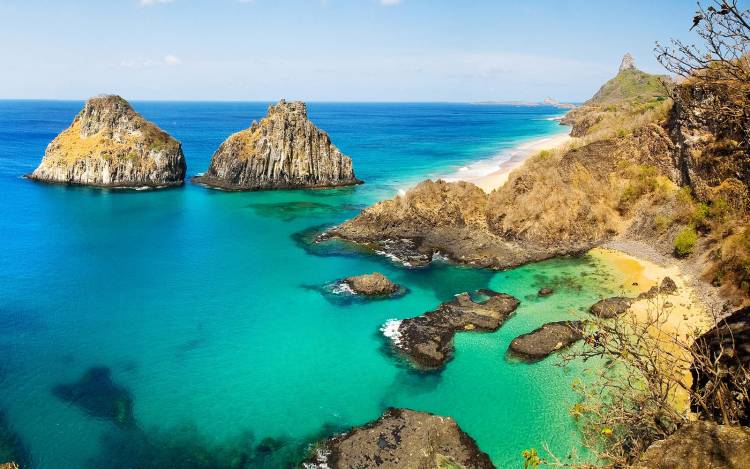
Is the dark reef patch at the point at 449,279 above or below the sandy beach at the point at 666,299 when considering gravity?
below

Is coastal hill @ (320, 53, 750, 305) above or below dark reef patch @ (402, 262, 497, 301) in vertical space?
above

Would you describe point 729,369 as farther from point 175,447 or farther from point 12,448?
point 12,448

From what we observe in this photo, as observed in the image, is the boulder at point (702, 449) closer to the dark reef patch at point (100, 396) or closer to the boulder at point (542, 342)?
the boulder at point (542, 342)

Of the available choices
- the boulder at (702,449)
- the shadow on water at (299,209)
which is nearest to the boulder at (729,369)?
the boulder at (702,449)

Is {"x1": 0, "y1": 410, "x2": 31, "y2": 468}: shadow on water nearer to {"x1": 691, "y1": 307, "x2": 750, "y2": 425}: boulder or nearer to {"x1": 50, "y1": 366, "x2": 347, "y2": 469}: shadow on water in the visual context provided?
{"x1": 50, "y1": 366, "x2": 347, "y2": 469}: shadow on water

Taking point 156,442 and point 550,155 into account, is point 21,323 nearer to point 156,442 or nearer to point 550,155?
point 156,442

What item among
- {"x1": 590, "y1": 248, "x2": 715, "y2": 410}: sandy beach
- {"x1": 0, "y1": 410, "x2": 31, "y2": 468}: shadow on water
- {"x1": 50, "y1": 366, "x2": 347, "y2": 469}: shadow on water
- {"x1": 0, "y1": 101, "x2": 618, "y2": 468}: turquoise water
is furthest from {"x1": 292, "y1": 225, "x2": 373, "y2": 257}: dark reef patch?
{"x1": 0, "y1": 410, "x2": 31, "y2": 468}: shadow on water
